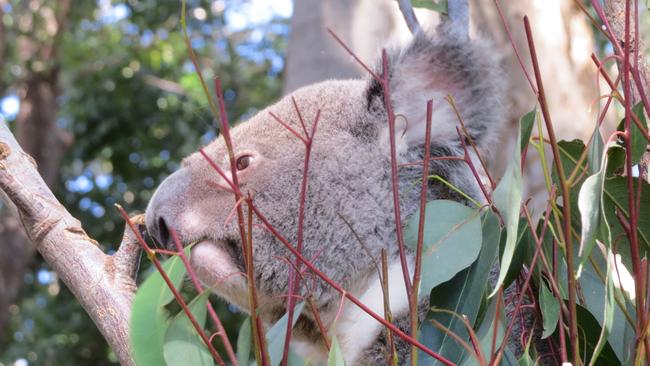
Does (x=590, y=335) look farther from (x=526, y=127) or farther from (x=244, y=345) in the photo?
(x=244, y=345)

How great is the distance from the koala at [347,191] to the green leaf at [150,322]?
0.41 m

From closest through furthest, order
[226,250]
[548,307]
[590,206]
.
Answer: [590,206] < [548,307] < [226,250]

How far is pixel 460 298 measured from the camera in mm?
1155

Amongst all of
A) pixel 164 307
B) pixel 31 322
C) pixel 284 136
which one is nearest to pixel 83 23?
pixel 31 322

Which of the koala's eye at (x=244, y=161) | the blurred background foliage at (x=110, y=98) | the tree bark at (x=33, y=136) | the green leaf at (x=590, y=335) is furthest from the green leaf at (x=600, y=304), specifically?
the tree bark at (x=33, y=136)

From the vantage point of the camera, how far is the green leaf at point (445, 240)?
111 cm

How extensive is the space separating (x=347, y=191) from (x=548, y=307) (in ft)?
2.00

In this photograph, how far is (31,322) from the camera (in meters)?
7.38

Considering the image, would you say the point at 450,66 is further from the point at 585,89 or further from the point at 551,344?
the point at 585,89

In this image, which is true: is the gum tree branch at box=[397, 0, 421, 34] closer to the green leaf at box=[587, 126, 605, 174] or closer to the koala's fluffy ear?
the koala's fluffy ear

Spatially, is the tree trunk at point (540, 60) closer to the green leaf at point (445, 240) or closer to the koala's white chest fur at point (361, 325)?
the koala's white chest fur at point (361, 325)

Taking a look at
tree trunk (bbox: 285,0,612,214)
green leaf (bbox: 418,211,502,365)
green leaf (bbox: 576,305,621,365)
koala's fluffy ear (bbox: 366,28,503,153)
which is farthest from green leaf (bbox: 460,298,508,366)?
tree trunk (bbox: 285,0,612,214)

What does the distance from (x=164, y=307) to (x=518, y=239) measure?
0.52 meters

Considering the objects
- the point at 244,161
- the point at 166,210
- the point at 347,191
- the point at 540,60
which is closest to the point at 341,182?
the point at 347,191
